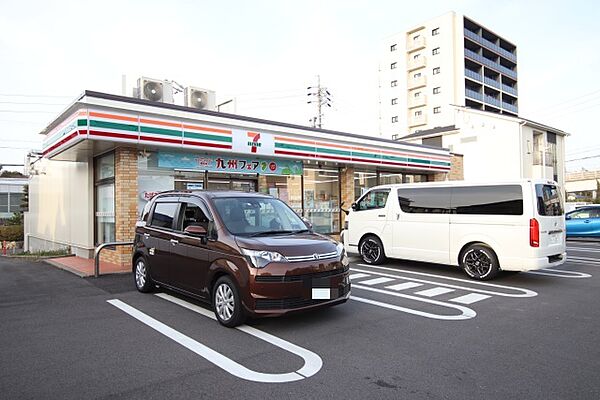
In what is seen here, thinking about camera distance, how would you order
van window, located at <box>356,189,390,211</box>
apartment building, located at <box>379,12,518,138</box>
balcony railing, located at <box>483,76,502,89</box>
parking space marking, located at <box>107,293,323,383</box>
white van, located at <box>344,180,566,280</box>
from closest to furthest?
parking space marking, located at <box>107,293,323,383</box> < white van, located at <box>344,180,566,280</box> < van window, located at <box>356,189,390,211</box> < apartment building, located at <box>379,12,518,138</box> < balcony railing, located at <box>483,76,502,89</box>

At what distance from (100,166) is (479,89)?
50.2 m

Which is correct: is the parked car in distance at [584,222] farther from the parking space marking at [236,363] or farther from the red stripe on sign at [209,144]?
the parking space marking at [236,363]

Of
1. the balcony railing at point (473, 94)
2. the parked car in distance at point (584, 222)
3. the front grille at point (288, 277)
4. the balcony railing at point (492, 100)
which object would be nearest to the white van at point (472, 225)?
the front grille at point (288, 277)

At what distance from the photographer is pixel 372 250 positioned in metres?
10.7

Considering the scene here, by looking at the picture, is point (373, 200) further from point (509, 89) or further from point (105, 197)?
point (509, 89)

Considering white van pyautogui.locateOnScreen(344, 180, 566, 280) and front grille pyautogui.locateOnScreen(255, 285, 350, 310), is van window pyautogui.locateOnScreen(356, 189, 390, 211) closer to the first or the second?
white van pyautogui.locateOnScreen(344, 180, 566, 280)

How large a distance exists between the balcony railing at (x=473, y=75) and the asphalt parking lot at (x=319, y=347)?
157 feet

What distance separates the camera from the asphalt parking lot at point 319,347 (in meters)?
3.61

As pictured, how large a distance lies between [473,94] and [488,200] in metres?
46.8

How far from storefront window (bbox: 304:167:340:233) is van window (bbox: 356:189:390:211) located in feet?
12.0

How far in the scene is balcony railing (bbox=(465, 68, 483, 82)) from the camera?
50044 millimetres

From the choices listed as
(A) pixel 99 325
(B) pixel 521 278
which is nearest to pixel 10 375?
(A) pixel 99 325

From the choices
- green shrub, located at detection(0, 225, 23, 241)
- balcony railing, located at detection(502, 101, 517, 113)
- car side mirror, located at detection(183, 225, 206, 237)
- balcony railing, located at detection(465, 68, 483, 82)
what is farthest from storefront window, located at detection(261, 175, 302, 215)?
balcony railing, located at detection(502, 101, 517, 113)

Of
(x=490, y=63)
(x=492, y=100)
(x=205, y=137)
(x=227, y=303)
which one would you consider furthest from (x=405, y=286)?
(x=490, y=63)
